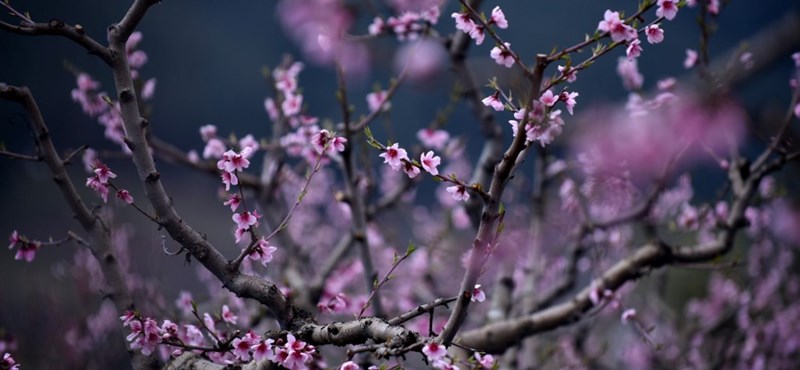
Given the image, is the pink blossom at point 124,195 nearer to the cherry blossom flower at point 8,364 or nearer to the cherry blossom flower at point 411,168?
the cherry blossom flower at point 8,364

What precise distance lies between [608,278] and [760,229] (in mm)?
3910

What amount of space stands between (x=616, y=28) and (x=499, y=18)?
0.38m

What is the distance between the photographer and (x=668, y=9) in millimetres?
1726

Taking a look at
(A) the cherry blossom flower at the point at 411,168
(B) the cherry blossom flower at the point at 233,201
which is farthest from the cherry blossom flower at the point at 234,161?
(A) the cherry blossom flower at the point at 411,168

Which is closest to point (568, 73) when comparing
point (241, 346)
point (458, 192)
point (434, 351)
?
point (458, 192)

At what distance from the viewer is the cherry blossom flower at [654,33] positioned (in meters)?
1.79

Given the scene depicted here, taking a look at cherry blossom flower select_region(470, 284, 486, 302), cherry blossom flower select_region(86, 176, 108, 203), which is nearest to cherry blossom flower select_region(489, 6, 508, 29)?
cherry blossom flower select_region(470, 284, 486, 302)

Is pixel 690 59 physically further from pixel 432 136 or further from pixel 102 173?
pixel 102 173

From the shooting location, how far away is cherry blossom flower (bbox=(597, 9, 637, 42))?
5.35ft

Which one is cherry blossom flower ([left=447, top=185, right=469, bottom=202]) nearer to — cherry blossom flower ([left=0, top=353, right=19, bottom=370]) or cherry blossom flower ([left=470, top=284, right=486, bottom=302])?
cherry blossom flower ([left=470, top=284, right=486, bottom=302])

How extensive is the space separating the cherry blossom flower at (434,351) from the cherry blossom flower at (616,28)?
1070mm

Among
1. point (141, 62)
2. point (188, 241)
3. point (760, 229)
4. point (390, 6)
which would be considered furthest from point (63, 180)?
point (760, 229)

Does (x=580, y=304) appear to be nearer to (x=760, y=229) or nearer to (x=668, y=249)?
(x=668, y=249)

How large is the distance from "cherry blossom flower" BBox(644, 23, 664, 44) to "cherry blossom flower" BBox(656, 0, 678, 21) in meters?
0.05
